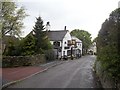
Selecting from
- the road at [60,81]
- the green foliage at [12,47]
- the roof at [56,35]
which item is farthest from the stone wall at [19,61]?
the roof at [56,35]

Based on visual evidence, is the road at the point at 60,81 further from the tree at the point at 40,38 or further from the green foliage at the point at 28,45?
the tree at the point at 40,38

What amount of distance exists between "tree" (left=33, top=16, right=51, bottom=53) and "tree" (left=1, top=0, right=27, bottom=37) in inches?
237

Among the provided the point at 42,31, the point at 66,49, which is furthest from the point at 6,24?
the point at 66,49

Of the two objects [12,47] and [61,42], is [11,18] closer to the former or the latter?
[12,47]

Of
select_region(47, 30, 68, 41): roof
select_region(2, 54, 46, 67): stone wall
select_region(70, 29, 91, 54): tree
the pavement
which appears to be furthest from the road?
select_region(70, 29, 91, 54): tree

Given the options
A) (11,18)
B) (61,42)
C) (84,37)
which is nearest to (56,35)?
(61,42)

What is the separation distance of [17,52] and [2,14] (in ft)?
27.0

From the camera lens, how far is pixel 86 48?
114062 millimetres

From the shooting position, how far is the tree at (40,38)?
4759 centimetres

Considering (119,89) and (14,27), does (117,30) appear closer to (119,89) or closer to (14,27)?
(119,89)

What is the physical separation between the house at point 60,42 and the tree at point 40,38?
52.0 feet

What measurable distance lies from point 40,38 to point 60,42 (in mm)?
21321

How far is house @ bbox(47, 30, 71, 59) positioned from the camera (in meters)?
67.8

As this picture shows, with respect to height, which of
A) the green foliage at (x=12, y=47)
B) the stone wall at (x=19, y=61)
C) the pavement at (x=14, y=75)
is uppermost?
the green foliage at (x=12, y=47)
